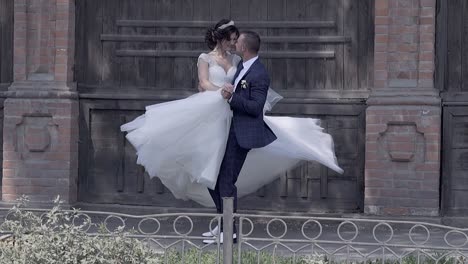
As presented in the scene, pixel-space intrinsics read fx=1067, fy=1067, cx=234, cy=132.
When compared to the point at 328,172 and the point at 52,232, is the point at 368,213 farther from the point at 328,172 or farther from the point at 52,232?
the point at 52,232

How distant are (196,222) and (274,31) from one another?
7.35 ft

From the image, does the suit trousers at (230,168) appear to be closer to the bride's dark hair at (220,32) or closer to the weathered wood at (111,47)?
the bride's dark hair at (220,32)

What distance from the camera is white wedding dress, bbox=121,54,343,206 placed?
31.4 ft

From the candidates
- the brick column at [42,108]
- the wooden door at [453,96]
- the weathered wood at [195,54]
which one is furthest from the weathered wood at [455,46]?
the brick column at [42,108]

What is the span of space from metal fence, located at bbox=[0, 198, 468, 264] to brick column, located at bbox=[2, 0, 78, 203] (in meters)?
0.68

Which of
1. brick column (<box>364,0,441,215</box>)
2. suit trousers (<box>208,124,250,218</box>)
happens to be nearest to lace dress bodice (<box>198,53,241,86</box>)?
suit trousers (<box>208,124,250,218</box>)

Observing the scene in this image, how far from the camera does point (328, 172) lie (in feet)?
37.7

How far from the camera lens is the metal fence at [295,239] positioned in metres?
7.25

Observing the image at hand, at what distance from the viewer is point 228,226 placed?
23.0ft

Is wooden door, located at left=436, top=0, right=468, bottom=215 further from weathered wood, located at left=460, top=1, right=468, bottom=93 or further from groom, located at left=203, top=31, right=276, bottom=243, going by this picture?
groom, located at left=203, top=31, right=276, bottom=243

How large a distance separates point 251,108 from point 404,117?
2.28 meters

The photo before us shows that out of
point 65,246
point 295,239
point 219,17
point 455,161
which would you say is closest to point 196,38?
point 219,17

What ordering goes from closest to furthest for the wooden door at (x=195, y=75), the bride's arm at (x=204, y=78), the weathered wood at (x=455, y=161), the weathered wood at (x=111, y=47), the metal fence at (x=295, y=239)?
1. the metal fence at (x=295, y=239)
2. the bride's arm at (x=204, y=78)
3. the weathered wood at (x=455, y=161)
4. the wooden door at (x=195, y=75)
5. the weathered wood at (x=111, y=47)

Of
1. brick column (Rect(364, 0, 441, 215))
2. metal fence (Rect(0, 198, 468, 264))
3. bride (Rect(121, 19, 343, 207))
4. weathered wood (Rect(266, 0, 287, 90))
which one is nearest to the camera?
metal fence (Rect(0, 198, 468, 264))
